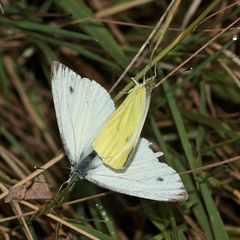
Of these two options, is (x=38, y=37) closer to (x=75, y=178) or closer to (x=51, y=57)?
(x=51, y=57)

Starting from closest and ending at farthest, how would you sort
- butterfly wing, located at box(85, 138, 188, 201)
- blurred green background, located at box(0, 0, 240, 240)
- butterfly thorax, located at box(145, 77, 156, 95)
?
butterfly wing, located at box(85, 138, 188, 201) → butterfly thorax, located at box(145, 77, 156, 95) → blurred green background, located at box(0, 0, 240, 240)

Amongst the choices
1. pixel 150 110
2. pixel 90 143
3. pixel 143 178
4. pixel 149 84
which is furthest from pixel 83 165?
pixel 150 110

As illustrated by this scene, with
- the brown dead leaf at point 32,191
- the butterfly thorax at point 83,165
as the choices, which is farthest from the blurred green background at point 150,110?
the butterfly thorax at point 83,165

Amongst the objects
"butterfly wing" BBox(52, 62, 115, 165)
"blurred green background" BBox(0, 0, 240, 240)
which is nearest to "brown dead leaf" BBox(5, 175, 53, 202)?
"blurred green background" BBox(0, 0, 240, 240)

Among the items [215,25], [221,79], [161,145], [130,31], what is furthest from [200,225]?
[130,31]

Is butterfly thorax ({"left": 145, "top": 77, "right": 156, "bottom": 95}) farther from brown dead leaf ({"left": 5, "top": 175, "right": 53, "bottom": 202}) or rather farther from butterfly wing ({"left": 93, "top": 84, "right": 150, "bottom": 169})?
brown dead leaf ({"left": 5, "top": 175, "right": 53, "bottom": 202})

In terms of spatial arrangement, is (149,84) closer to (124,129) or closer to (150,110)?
(124,129)

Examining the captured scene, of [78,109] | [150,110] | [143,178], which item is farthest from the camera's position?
[150,110]
